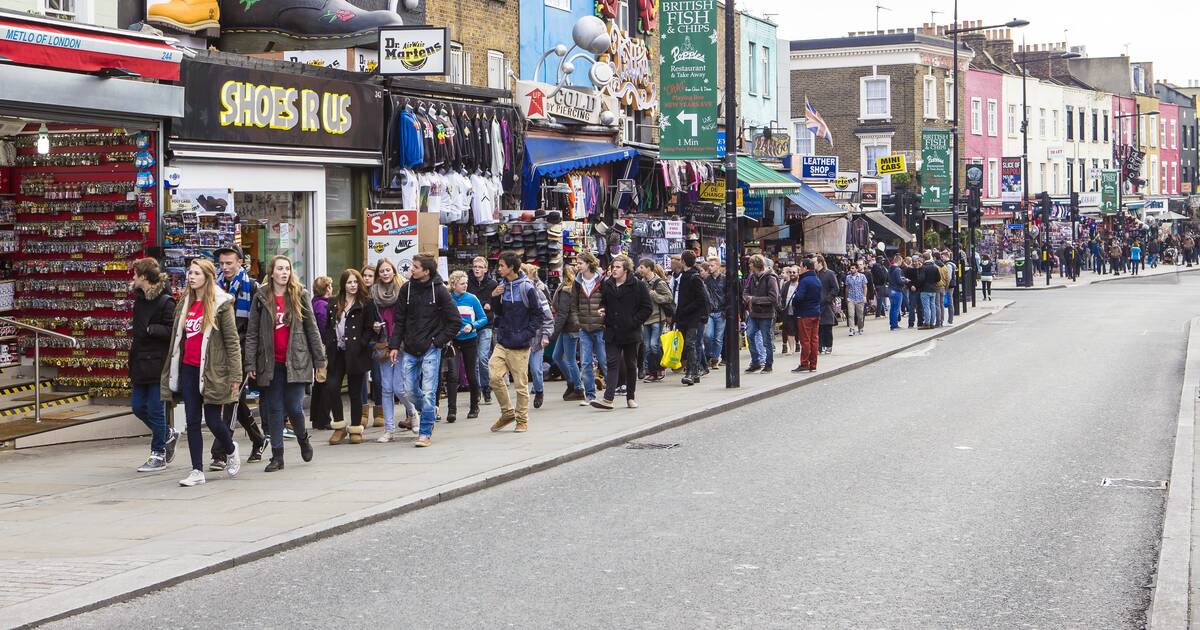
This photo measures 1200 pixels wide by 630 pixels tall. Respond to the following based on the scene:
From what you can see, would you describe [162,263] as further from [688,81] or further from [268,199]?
[688,81]

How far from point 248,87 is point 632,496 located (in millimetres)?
7952

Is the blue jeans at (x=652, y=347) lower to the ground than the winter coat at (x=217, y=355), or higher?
lower

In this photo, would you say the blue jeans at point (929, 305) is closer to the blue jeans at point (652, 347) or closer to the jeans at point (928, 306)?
the jeans at point (928, 306)

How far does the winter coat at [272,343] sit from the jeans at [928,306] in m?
22.8

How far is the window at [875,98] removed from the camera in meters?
62.2

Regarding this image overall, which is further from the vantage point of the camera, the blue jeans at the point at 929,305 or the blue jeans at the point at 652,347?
the blue jeans at the point at 929,305

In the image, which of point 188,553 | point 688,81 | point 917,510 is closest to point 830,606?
point 917,510

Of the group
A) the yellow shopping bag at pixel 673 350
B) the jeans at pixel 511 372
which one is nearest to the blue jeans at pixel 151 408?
the jeans at pixel 511 372

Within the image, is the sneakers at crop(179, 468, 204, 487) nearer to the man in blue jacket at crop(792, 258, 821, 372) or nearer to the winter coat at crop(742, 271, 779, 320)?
the winter coat at crop(742, 271, 779, 320)

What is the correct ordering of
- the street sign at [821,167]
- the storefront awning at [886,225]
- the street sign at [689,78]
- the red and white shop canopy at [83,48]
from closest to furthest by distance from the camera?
the red and white shop canopy at [83,48]
the street sign at [689,78]
the street sign at [821,167]
the storefront awning at [886,225]

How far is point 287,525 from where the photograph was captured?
32.2 feet

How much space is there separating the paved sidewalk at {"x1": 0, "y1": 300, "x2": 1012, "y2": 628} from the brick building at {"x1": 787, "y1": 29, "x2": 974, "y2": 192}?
46819 millimetres

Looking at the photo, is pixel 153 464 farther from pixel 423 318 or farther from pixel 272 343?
pixel 423 318

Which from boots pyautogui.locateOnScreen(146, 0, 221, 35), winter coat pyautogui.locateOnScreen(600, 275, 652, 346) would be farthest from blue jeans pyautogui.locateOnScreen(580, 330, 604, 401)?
boots pyautogui.locateOnScreen(146, 0, 221, 35)
